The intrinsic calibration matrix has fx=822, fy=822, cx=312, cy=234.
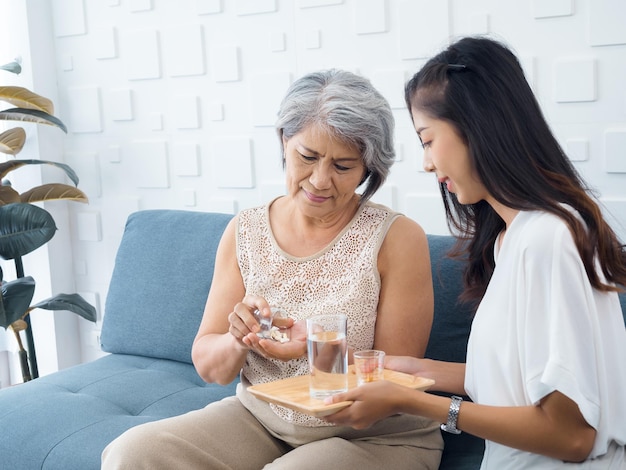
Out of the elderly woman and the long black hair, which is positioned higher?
the long black hair

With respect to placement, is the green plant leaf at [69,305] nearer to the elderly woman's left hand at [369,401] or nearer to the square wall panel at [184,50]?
the square wall panel at [184,50]

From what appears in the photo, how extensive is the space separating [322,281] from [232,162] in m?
1.25

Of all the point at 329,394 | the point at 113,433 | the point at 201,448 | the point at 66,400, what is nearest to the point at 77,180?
the point at 66,400

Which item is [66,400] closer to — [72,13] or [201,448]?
[201,448]

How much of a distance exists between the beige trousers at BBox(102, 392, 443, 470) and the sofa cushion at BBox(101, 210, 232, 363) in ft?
2.48

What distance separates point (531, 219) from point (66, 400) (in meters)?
1.56

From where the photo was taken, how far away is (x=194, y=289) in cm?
272

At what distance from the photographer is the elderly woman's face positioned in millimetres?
1944

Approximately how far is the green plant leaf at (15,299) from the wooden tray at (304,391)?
1631 millimetres

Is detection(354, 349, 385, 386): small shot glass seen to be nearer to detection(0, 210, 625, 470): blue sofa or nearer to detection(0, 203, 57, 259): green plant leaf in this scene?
detection(0, 210, 625, 470): blue sofa

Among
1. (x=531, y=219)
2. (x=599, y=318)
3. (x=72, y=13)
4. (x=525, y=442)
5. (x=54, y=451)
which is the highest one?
(x=72, y=13)

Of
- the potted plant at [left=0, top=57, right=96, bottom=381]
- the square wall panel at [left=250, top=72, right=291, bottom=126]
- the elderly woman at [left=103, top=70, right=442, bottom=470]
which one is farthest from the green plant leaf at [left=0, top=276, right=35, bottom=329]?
the elderly woman at [left=103, top=70, right=442, bottom=470]

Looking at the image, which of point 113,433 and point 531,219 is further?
point 113,433

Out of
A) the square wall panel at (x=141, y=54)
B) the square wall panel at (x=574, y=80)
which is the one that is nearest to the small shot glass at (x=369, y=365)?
the square wall panel at (x=574, y=80)
